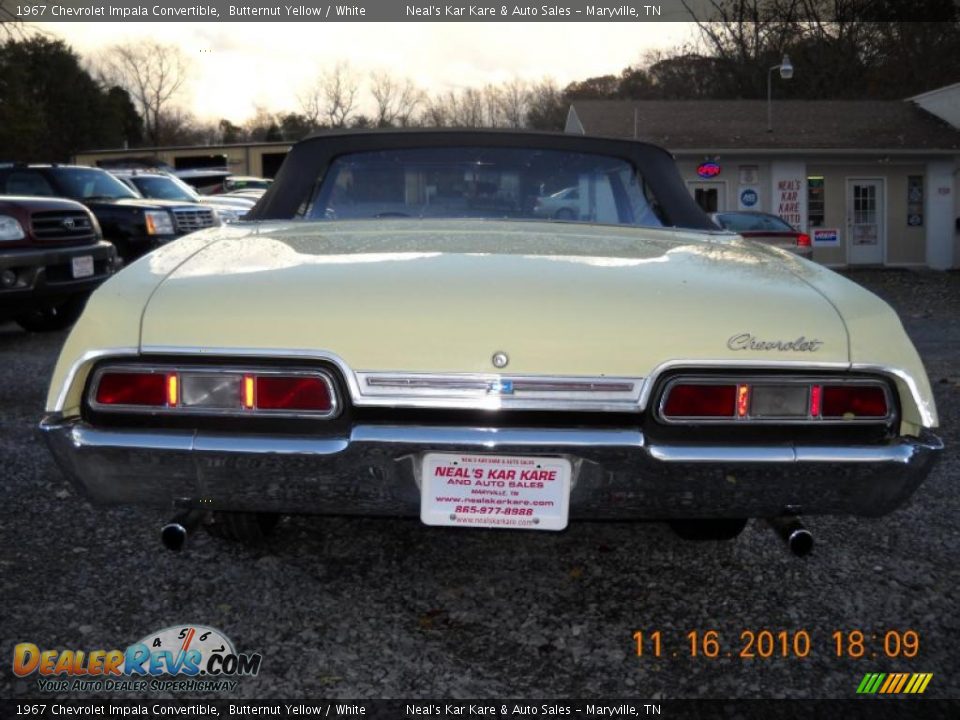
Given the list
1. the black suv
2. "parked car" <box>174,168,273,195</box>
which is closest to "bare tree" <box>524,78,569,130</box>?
"parked car" <box>174,168,273,195</box>

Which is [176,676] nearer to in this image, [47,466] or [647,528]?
[647,528]

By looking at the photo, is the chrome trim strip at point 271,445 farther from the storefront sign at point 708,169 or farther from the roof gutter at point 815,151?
the roof gutter at point 815,151

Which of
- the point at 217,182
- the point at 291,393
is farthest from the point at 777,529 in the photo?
the point at 217,182

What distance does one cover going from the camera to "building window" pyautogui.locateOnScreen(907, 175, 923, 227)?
22.1m

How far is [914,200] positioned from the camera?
22156mm

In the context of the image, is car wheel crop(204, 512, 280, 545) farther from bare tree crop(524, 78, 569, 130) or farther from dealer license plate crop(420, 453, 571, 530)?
bare tree crop(524, 78, 569, 130)

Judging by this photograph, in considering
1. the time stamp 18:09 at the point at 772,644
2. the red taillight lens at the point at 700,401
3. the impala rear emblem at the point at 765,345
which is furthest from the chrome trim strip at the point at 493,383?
the time stamp 18:09 at the point at 772,644

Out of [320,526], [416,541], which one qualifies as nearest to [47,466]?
[320,526]

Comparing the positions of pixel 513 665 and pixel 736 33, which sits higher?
pixel 736 33

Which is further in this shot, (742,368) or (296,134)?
(296,134)

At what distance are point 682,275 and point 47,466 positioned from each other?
327 centimetres

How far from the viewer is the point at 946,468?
13.8 ft

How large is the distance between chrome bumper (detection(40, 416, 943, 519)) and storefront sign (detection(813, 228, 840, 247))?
20.5 metres

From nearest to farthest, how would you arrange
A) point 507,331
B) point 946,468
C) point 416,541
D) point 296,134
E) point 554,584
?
point 507,331 → point 554,584 → point 416,541 → point 946,468 → point 296,134
